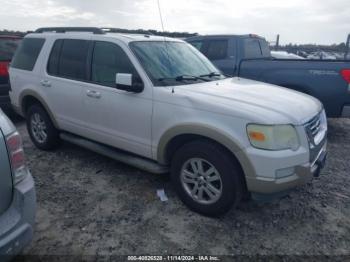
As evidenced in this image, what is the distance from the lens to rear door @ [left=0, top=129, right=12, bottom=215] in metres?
2.03

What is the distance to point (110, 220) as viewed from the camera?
3.27m

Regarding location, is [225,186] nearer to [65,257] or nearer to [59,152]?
[65,257]

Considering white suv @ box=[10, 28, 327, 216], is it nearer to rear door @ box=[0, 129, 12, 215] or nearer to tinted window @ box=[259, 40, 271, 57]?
rear door @ box=[0, 129, 12, 215]

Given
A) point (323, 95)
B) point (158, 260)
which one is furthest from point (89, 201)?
point (323, 95)

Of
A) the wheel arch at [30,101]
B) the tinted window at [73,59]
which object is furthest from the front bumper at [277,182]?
the wheel arch at [30,101]

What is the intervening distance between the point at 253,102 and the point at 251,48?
4.37 metres

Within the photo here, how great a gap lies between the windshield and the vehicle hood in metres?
0.23

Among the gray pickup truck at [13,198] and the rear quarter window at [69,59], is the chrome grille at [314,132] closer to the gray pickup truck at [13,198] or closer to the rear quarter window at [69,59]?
the gray pickup truck at [13,198]

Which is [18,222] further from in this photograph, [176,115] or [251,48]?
[251,48]

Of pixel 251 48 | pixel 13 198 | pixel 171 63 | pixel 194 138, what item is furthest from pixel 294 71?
pixel 13 198

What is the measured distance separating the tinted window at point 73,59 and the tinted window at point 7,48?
2.41 meters

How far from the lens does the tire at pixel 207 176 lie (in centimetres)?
302

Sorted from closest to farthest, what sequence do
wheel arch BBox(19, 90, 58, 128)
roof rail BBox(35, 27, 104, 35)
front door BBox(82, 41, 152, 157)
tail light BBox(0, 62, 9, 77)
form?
front door BBox(82, 41, 152, 157)
roof rail BBox(35, 27, 104, 35)
wheel arch BBox(19, 90, 58, 128)
tail light BBox(0, 62, 9, 77)

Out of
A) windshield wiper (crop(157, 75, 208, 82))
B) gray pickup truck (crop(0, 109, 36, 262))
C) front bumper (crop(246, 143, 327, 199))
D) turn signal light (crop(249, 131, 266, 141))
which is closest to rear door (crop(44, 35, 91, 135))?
windshield wiper (crop(157, 75, 208, 82))
